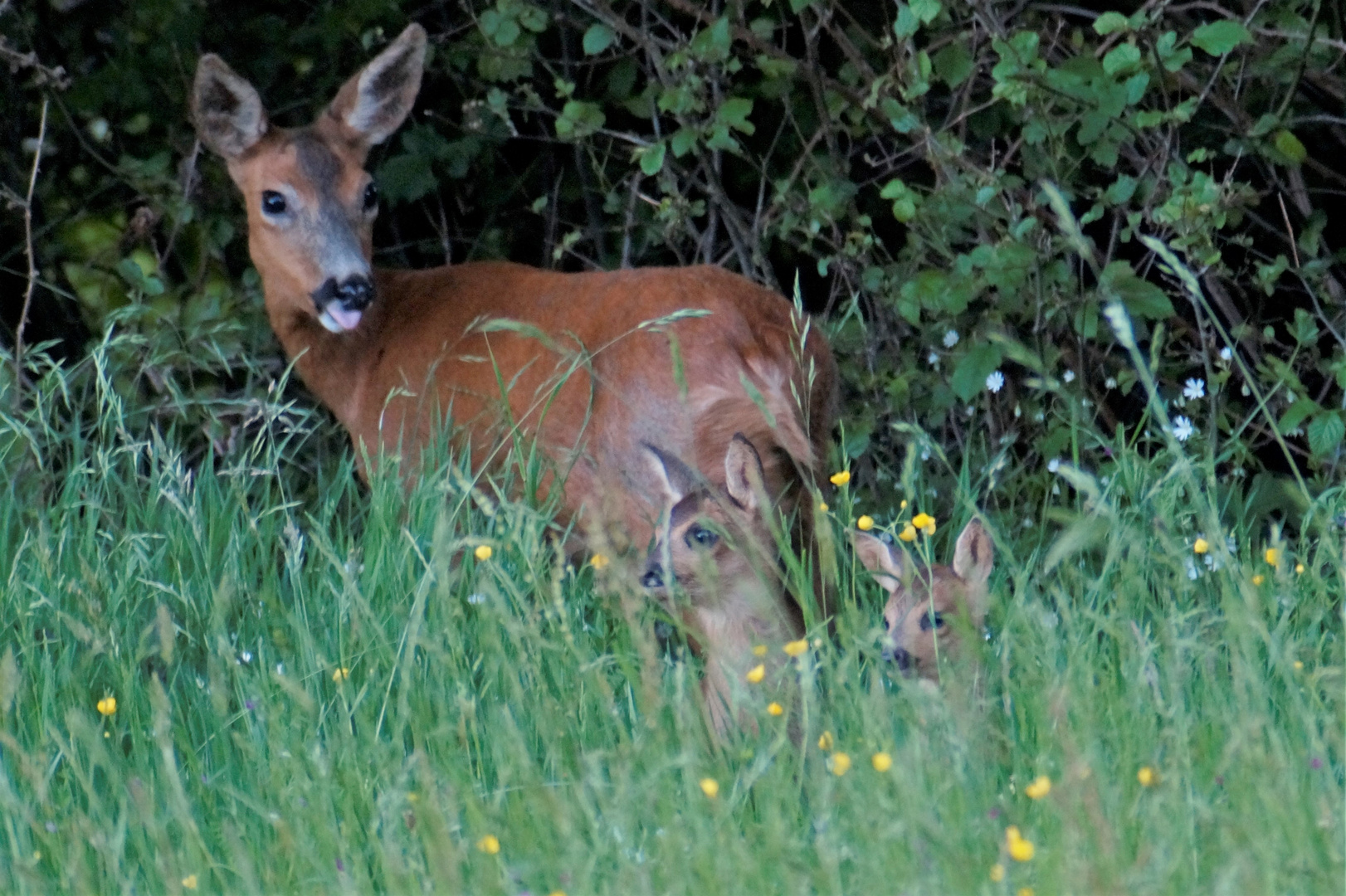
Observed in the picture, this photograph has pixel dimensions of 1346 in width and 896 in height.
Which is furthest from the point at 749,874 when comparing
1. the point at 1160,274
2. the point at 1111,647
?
the point at 1160,274

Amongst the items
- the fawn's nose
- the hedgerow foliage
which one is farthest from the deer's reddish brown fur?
the fawn's nose

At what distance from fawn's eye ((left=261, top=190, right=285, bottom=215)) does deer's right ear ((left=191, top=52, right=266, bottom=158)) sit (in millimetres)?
209

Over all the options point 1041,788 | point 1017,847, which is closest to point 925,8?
point 1041,788

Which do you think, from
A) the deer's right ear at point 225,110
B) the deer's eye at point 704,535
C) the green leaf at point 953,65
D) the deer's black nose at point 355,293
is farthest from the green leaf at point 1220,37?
the deer's right ear at point 225,110

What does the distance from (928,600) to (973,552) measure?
0.50 ft

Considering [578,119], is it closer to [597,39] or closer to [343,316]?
[597,39]

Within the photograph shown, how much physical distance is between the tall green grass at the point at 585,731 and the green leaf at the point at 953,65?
1.31 metres

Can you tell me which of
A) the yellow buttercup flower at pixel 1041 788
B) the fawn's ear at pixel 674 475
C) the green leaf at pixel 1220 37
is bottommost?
the fawn's ear at pixel 674 475

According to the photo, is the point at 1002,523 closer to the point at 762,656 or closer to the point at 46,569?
the point at 762,656

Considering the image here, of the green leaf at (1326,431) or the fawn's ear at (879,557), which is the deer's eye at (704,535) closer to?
the fawn's ear at (879,557)

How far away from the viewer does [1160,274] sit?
6098mm

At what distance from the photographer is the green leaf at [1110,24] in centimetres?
434

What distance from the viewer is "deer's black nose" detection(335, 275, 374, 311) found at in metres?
5.24

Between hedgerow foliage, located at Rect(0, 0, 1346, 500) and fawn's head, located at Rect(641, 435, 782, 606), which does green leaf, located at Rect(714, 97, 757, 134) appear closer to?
hedgerow foliage, located at Rect(0, 0, 1346, 500)
